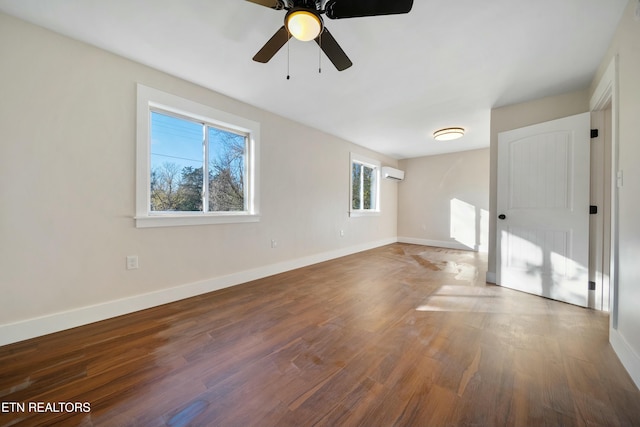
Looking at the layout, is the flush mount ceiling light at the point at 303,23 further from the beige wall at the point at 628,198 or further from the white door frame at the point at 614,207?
the white door frame at the point at 614,207

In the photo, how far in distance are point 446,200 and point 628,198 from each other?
4.59 m

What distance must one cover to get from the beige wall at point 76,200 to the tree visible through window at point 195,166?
0.25m

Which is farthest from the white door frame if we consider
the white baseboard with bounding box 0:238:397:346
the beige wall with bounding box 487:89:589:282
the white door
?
the white baseboard with bounding box 0:238:397:346

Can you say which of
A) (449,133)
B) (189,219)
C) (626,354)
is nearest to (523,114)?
(449,133)

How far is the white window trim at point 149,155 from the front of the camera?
2.29m

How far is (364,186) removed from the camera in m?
5.79

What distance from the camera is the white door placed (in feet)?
8.04

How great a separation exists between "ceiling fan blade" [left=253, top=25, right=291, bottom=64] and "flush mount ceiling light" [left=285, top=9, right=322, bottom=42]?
0.12 meters

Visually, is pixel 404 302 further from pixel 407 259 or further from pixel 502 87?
pixel 502 87

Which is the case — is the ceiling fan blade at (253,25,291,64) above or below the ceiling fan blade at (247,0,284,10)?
below

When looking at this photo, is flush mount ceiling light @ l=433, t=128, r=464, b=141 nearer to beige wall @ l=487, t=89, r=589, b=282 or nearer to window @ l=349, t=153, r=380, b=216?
beige wall @ l=487, t=89, r=589, b=282

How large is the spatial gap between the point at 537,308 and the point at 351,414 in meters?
2.40

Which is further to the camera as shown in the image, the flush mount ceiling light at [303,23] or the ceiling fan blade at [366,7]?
the flush mount ceiling light at [303,23]

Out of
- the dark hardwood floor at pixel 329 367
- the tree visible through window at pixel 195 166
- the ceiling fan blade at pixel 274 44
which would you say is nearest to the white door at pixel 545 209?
the dark hardwood floor at pixel 329 367
